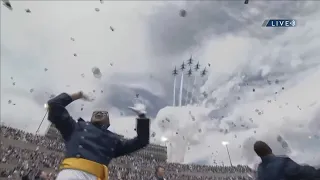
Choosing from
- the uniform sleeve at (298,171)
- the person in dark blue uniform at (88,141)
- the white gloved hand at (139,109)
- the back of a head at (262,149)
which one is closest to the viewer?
the uniform sleeve at (298,171)

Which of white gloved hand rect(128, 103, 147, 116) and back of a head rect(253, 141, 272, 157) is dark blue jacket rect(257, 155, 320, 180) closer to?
back of a head rect(253, 141, 272, 157)

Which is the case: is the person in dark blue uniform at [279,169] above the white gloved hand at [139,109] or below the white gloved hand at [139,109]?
below

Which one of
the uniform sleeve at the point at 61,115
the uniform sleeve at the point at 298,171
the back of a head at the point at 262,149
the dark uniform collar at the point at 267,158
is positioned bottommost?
the uniform sleeve at the point at 298,171

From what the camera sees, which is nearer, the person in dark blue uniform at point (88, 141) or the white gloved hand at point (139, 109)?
the person in dark blue uniform at point (88, 141)

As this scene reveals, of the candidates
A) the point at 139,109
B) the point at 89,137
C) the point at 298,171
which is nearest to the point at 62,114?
the point at 89,137

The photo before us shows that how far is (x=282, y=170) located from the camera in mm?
1863

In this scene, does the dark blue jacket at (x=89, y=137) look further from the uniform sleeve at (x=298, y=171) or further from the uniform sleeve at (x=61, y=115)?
the uniform sleeve at (x=298, y=171)

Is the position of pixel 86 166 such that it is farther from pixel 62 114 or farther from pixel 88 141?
pixel 62 114

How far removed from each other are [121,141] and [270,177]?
0.93 metres

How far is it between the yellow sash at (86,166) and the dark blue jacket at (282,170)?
3.18 feet

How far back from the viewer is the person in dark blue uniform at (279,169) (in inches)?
67.7

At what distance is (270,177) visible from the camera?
1918mm

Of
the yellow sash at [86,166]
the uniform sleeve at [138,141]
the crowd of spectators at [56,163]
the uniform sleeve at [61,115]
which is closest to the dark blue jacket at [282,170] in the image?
the uniform sleeve at [138,141]

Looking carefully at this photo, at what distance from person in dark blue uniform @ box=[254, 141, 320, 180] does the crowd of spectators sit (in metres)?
10.9
